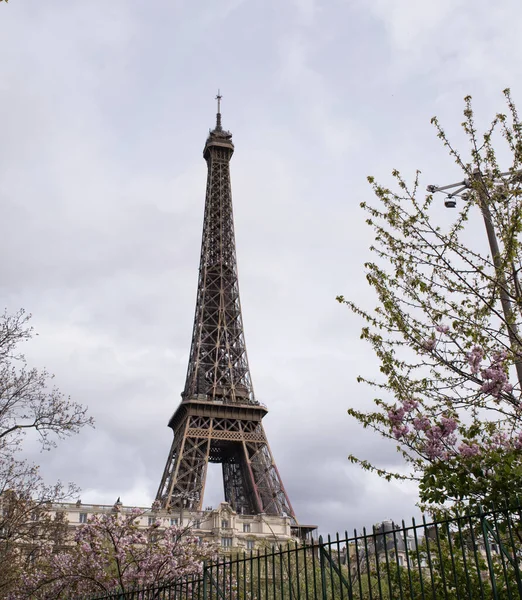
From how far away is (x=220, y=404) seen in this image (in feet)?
203

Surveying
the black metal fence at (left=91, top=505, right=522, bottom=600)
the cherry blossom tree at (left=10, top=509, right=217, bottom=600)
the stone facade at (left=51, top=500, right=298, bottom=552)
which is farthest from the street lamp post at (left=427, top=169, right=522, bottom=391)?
the stone facade at (left=51, top=500, right=298, bottom=552)

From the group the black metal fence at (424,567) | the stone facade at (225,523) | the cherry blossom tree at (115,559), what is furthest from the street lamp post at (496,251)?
the stone facade at (225,523)

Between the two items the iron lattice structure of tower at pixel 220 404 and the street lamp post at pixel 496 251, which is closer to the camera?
the street lamp post at pixel 496 251

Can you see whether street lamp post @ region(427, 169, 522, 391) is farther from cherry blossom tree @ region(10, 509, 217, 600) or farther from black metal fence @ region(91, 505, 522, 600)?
cherry blossom tree @ region(10, 509, 217, 600)

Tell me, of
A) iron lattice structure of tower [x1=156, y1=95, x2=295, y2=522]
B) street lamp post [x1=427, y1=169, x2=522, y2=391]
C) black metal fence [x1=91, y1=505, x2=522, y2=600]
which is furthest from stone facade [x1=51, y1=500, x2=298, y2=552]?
street lamp post [x1=427, y1=169, x2=522, y2=391]

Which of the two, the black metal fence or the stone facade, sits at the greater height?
the stone facade

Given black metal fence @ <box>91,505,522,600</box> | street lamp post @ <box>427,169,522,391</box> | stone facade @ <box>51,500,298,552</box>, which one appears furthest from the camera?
stone facade @ <box>51,500,298,552</box>

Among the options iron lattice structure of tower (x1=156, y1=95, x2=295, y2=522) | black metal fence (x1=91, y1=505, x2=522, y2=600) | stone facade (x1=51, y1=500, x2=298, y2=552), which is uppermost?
iron lattice structure of tower (x1=156, y1=95, x2=295, y2=522)

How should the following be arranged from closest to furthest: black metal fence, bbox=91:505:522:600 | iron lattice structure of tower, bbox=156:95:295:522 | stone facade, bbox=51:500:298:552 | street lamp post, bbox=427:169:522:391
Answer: black metal fence, bbox=91:505:522:600 < street lamp post, bbox=427:169:522:391 < stone facade, bbox=51:500:298:552 < iron lattice structure of tower, bbox=156:95:295:522

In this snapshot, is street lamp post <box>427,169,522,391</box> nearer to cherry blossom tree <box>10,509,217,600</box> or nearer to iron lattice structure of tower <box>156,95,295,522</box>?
cherry blossom tree <box>10,509,217,600</box>

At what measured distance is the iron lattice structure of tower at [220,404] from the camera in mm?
57438

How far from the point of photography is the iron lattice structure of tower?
57.4 m

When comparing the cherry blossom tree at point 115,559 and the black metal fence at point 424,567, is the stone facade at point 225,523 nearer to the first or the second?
the cherry blossom tree at point 115,559

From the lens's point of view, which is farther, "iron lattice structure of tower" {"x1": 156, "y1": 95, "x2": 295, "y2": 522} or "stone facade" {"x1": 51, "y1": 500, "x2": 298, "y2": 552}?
"iron lattice structure of tower" {"x1": 156, "y1": 95, "x2": 295, "y2": 522}
